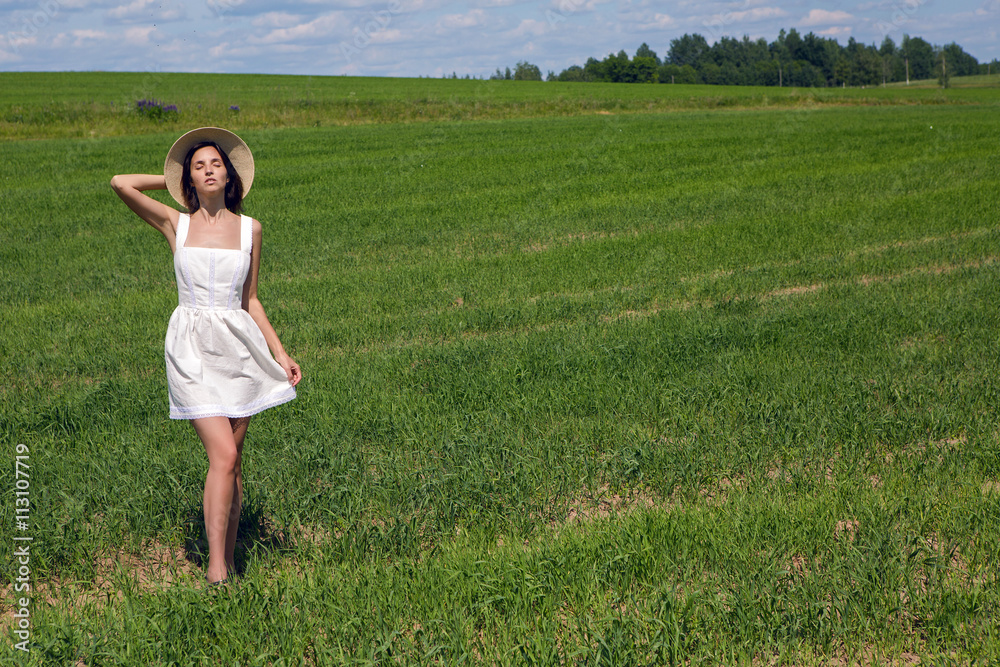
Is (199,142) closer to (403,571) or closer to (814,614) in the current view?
(403,571)

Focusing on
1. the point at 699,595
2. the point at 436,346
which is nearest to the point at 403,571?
the point at 699,595

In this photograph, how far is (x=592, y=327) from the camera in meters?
7.98

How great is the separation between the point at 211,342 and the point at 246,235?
1.85ft

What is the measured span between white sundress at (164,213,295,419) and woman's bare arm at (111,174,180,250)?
88 mm

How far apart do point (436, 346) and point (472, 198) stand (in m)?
9.60

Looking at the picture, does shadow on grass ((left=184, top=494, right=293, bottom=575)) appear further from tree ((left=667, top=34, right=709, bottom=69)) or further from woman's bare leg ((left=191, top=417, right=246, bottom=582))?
tree ((left=667, top=34, right=709, bottom=69))

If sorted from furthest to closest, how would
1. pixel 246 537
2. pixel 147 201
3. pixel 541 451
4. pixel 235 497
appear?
pixel 541 451
pixel 246 537
pixel 235 497
pixel 147 201

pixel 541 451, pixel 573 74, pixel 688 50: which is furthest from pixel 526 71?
pixel 541 451

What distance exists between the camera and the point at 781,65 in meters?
123

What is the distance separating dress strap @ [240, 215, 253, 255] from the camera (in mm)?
3793

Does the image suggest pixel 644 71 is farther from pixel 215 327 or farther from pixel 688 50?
pixel 215 327

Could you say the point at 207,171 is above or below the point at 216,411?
above

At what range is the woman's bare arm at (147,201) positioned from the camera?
12.3 ft

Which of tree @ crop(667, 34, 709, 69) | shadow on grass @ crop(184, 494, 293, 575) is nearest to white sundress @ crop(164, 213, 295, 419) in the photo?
shadow on grass @ crop(184, 494, 293, 575)
